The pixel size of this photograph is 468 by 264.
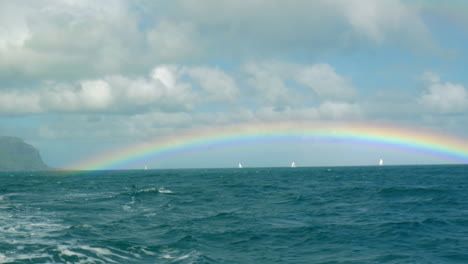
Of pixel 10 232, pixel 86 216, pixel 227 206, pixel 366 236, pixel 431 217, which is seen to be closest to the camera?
pixel 366 236

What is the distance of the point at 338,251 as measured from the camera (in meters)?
22.6

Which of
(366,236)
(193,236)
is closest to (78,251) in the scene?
(193,236)

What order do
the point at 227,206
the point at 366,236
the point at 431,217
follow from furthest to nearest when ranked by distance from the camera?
1. the point at 227,206
2. the point at 431,217
3. the point at 366,236

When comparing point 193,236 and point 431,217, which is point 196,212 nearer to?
point 193,236

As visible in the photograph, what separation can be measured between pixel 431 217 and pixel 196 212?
20.9m

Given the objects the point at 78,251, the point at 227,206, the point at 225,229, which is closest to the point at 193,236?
the point at 225,229

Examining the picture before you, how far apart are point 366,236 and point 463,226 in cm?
851

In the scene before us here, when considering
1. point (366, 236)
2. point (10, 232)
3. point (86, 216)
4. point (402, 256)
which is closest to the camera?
point (402, 256)

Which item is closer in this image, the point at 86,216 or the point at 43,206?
the point at 86,216

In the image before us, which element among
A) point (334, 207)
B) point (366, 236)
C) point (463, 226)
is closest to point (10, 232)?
point (366, 236)

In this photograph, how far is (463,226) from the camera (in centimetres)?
2939

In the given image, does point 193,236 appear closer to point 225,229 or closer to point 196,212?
point 225,229

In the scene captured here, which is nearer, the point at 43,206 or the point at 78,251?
the point at 78,251

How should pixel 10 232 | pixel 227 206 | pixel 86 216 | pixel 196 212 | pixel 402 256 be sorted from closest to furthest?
pixel 402 256
pixel 10 232
pixel 86 216
pixel 196 212
pixel 227 206
